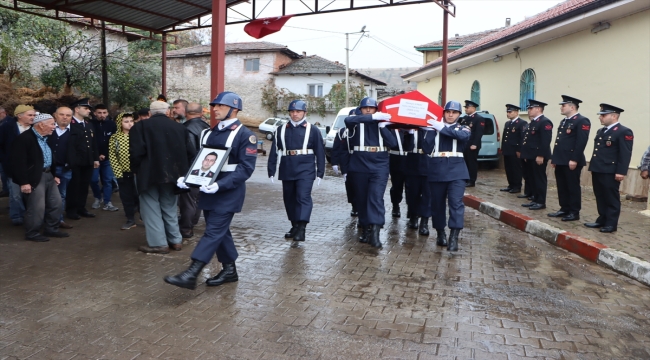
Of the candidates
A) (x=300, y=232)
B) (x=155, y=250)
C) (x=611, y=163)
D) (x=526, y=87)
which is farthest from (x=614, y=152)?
(x=526, y=87)

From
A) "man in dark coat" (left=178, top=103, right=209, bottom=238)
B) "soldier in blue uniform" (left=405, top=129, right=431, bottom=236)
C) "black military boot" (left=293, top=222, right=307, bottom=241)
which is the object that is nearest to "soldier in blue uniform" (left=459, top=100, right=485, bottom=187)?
"soldier in blue uniform" (left=405, top=129, right=431, bottom=236)

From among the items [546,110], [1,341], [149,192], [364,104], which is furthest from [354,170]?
[546,110]

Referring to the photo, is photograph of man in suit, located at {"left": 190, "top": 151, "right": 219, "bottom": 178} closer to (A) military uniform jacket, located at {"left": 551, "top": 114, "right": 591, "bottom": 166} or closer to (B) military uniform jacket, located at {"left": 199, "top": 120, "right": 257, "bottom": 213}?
(B) military uniform jacket, located at {"left": 199, "top": 120, "right": 257, "bottom": 213}

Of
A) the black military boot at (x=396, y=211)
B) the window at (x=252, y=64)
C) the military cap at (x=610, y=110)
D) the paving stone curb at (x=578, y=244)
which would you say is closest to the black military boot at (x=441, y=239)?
the paving stone curb at (x=578, y=244)

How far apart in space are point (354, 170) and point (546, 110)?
9346 mm

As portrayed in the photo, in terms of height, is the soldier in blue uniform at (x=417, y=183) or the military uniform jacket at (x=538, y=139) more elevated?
the military uniform jacket at (x=538, y=139)

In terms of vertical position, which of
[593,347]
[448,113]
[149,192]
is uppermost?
[448,113]

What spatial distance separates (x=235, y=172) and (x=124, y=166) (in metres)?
3.29

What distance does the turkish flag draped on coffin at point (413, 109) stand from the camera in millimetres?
6812

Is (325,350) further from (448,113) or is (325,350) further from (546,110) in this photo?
(546,110)

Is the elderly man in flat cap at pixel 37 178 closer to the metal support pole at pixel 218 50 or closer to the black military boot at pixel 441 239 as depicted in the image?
the metal support pole at pixel 218 50

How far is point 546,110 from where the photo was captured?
1457cm

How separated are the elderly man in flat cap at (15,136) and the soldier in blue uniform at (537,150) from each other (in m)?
8.12

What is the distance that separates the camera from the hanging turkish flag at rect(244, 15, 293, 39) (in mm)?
12898
